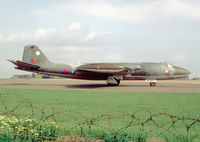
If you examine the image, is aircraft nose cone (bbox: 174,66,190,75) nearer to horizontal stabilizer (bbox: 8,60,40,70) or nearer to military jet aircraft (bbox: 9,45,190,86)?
military jet aircraft (bbox: 9,45,190,86)

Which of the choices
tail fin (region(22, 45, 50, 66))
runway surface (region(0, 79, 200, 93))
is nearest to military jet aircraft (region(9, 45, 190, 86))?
tail fin (region(22, 45, 50, 66))

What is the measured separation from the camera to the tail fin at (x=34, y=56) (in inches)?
1400

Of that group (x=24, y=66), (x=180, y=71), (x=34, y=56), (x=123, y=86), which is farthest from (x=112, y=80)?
(x=24, y=66)

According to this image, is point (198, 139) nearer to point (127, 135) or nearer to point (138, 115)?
point (127, 135)

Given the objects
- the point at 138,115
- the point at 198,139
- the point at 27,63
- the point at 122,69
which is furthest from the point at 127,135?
the point at 27,63

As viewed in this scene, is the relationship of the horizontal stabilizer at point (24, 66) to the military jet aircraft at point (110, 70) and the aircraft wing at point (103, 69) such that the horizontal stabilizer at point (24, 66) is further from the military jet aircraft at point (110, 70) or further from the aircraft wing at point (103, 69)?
the aircraft wing at point (103, 69)

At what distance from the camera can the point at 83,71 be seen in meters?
32.0

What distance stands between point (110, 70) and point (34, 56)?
39.2 ft

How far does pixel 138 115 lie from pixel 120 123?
2.18 meters

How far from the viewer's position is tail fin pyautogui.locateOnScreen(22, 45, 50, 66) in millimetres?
35562

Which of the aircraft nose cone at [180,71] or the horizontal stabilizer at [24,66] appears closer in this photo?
the aircraft nose cone at [180,71]

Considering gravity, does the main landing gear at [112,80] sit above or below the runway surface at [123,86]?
above

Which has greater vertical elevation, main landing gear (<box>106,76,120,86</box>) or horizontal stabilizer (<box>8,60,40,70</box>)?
horizontal stabilizer (<box>8,60,40,70</box>)

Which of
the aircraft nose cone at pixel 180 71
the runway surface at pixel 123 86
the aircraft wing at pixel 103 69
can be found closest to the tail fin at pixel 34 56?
the runway surface at pixel 123 86
